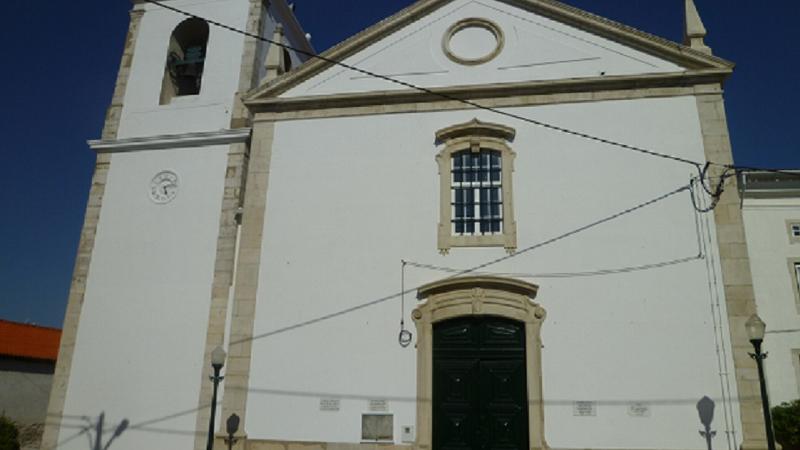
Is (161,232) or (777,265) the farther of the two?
(777,265)

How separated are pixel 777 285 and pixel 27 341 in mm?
21537

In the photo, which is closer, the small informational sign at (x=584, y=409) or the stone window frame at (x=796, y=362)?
the small informational sign at (x=584, y=409)

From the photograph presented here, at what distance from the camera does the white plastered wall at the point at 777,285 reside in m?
12.0

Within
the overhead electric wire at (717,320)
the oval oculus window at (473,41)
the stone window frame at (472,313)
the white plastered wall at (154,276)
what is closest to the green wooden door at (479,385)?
the stone window frame at (472,313)

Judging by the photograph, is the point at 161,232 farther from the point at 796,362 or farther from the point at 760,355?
the point at 796,362

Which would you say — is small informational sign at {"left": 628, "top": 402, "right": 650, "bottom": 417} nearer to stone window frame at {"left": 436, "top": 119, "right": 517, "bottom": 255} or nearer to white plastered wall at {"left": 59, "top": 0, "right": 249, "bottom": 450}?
stone window frame at {"left": 436, "top": 119, "right": 517, "bottom": 255}

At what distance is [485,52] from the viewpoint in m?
10.5

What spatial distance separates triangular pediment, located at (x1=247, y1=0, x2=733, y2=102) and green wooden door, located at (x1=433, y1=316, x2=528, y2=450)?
423cm

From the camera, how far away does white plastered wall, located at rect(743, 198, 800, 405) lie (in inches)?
472

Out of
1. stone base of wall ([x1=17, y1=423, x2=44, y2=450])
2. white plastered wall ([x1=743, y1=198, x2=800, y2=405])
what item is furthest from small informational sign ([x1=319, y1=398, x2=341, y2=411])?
stone base of wall ([x1=17, y1=423, x2=44, y2=450])

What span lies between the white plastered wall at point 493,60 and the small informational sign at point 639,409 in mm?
5261

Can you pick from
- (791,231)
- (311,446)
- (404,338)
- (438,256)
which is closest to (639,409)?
(404,338)

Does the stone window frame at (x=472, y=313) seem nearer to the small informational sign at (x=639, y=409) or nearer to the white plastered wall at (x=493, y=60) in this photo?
the small informational sign at (x=639, y=409)

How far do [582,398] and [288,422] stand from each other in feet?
14.5
